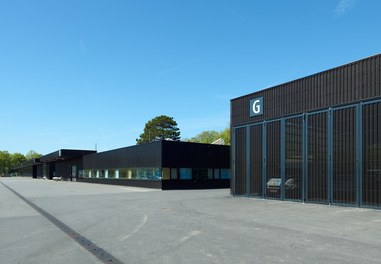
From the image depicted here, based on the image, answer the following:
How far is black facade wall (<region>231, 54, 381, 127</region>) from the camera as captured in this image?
18422 mm

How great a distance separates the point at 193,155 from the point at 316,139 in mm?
21537

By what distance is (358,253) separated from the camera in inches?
329

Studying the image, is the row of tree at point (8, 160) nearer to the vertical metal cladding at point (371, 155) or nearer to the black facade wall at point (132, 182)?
the black facade wall at point (132, 182)

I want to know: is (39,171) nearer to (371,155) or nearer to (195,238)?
(371,155)

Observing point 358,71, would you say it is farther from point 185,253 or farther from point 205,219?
point 185,253

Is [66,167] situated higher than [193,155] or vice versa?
[193,155]

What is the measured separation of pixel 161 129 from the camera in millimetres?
100250

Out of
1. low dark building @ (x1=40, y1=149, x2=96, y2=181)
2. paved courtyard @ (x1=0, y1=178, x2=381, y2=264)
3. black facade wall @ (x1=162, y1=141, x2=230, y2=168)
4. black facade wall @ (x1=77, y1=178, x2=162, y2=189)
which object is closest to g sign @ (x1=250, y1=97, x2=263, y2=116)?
paved courtyard @ (x1=0, y1=178, x2=381, y2=264)

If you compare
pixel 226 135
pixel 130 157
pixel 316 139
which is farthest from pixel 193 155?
pixel 226 135

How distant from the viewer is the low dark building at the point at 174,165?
39250 millimetres

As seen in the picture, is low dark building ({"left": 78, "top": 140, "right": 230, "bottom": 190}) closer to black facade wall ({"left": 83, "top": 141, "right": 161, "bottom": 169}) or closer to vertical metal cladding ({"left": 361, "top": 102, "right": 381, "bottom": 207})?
black facade wall ({"left": 83, "top": 141, "right": 161, "bottom": 169})

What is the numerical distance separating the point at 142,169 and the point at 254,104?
20.3 metres

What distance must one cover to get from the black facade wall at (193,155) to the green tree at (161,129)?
182ft

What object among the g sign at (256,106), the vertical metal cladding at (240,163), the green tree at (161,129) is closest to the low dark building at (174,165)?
the vertical metal cladding at (240,163)
